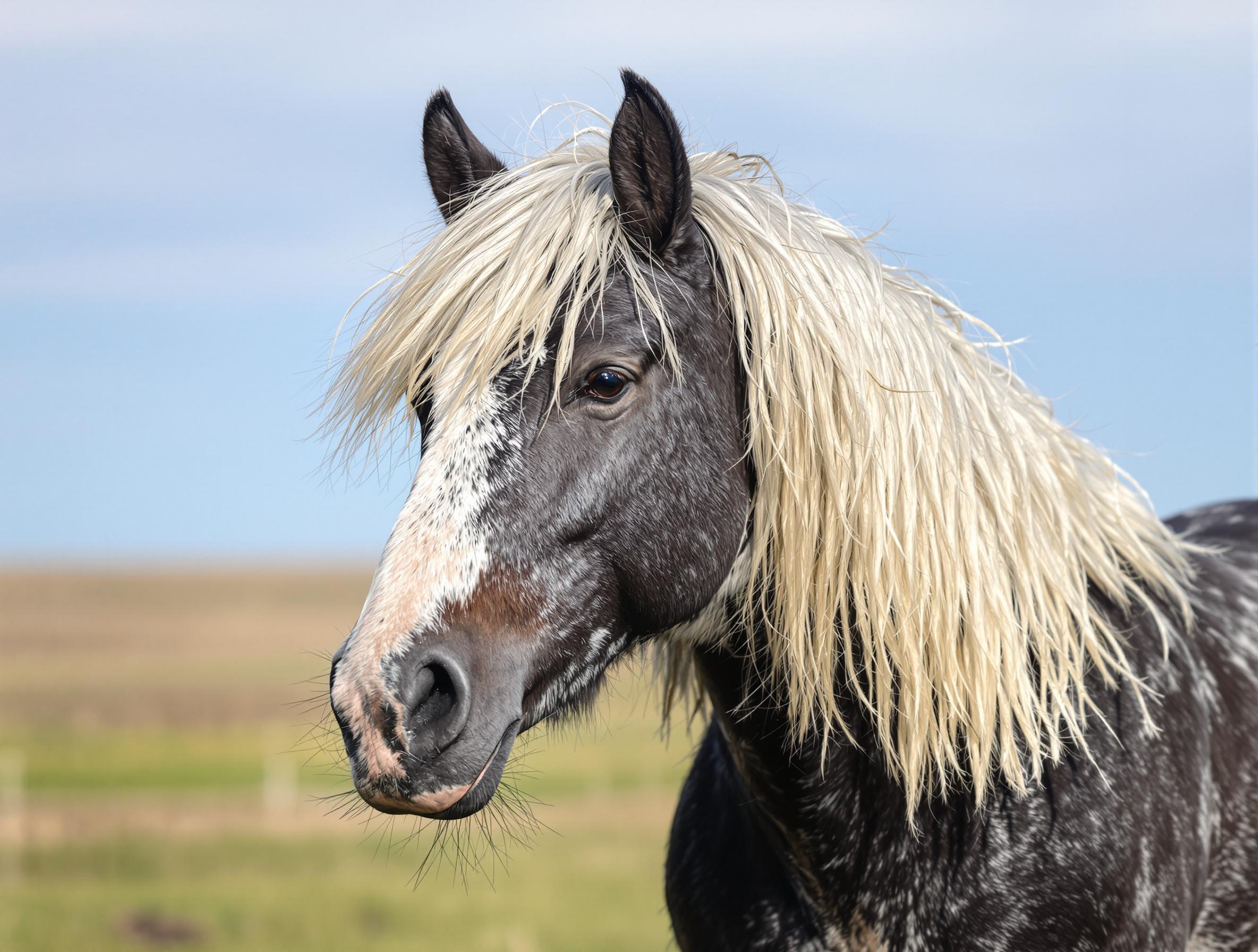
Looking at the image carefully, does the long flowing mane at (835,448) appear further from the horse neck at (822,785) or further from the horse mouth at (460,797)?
the horse mouth at (460,797)

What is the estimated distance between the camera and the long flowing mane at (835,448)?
268 centimetres

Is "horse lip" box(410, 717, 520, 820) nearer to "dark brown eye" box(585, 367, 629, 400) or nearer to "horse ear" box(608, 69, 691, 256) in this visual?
"dark brown eye" box(585, 367, 629, 400)

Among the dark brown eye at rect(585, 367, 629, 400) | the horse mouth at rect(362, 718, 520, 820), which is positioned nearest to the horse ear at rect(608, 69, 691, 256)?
the dark brown eye at rect(585, 367, 629, 400)

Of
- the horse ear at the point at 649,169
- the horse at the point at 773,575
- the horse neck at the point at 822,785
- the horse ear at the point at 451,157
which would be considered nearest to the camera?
the horse at the point at 773,575

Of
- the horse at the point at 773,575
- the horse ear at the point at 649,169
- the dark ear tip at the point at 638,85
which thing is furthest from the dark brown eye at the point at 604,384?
the dark ear tip at the point at 638,85

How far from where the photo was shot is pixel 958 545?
2904 millimetres

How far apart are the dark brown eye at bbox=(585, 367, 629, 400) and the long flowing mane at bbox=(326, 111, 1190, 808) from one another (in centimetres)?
11

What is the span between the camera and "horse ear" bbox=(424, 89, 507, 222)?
10.4ft

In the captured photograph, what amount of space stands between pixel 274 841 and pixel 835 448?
746 inches

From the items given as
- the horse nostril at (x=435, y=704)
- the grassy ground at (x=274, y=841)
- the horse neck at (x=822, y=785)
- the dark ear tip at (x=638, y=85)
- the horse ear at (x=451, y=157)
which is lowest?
the grassy ground at (x=274, y=841)

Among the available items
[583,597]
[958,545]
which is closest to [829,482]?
[958,545]

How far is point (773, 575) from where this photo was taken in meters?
2.84

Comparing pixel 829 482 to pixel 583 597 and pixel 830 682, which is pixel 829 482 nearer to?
pixel 830 682

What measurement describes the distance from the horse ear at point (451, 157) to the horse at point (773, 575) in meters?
0.01
